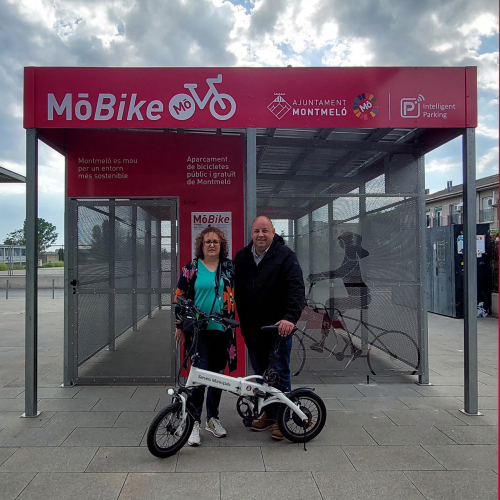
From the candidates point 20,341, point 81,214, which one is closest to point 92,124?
point 81,214

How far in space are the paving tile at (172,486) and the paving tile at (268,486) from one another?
9 cm

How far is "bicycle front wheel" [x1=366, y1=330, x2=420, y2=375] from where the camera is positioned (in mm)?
5852

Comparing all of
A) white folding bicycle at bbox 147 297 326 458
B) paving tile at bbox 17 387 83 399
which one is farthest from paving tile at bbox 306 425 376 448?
paving tile at bbox 17 387 83 399

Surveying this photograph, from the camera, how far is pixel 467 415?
4539mm

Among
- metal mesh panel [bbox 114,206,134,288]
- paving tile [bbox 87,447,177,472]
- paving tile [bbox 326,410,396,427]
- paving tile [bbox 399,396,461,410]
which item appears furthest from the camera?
metal mesh panel [bbox 114,206,134,288]

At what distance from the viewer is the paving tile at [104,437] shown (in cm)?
384

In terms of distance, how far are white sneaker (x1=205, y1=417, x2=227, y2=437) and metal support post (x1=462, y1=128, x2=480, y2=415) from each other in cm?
248

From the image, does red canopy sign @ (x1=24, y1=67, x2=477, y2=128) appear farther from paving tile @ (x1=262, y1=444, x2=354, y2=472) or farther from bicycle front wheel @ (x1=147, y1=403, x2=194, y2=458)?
paving tile @ (x1=262, y1=444, x2=354, y2=472)

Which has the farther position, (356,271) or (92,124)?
(356,271)

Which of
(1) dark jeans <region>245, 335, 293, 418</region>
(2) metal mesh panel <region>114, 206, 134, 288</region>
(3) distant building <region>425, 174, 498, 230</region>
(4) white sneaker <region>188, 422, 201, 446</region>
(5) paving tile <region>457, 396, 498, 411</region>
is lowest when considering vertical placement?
(5) paving tile <region>457, 396, 498, 411</region>

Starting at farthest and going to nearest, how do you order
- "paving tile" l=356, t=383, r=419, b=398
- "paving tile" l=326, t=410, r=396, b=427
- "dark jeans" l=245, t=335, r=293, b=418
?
1. "paving tile" l=356, t=383, r=419, b=398
2. "paving tile" l=326, t=410, r=396, b=427
3. "dark jeans" l=245, t=335, r=293, b=418

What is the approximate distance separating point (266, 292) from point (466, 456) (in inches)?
80.4

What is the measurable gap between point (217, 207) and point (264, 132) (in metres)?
1.17

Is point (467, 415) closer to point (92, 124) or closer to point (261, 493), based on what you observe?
point (261, 493)
